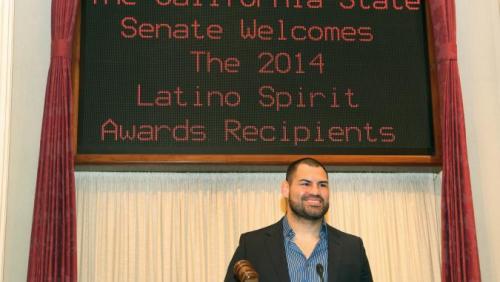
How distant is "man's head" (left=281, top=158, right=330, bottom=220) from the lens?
3133 mm

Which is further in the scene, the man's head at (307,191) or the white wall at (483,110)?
the white wall at (483,110)

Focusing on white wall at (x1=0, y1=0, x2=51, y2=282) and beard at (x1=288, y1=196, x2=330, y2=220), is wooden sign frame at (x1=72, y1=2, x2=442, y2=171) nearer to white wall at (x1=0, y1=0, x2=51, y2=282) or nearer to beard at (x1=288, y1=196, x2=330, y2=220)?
white wall at (x1=0, y1=0, x2=51, y2=282)

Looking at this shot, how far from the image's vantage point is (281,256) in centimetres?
317

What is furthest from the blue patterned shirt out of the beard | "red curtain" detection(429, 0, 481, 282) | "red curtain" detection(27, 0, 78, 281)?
"red curtain" detection(27, 0, 78, 281)

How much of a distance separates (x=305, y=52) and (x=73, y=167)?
1417mm

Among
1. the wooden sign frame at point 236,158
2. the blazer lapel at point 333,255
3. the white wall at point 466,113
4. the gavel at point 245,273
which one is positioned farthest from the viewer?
the white wall at point 466,113

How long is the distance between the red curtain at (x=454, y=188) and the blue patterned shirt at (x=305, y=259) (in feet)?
4.01

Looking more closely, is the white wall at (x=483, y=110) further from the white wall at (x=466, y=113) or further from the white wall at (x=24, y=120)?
the white wall at (x=24, y=120)

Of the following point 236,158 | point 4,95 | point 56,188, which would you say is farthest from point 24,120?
point 236,158

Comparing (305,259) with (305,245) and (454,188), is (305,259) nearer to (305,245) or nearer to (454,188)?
(305,245)

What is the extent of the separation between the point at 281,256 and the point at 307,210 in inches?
8.8

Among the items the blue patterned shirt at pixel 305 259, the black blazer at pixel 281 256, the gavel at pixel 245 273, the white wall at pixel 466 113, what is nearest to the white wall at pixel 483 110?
the white wall at pixel 466 113

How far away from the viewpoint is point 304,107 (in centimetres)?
422

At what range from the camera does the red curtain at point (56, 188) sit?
3.92 m
